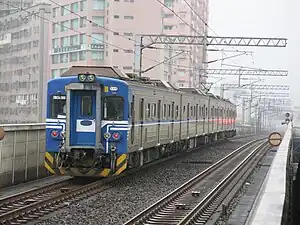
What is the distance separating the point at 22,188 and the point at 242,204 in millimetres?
5109

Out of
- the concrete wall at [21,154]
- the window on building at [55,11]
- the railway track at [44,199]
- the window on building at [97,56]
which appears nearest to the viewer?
the railway track at [44,199]

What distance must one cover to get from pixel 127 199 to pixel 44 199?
1.80 meters

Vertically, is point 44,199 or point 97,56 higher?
point 97,56

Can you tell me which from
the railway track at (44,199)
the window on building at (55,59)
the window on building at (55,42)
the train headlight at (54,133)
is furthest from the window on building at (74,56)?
the train headlight at (54,133)

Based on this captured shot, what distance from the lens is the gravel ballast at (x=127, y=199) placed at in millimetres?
9336

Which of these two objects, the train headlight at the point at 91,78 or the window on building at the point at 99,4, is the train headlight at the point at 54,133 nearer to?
the train headlight at the point at 91,78

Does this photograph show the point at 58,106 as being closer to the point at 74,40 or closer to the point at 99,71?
the point at 99,71

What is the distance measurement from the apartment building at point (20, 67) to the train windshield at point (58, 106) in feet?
26.2

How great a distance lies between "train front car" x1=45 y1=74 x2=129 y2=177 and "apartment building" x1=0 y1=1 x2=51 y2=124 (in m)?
8.22

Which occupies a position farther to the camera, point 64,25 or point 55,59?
point 64,25

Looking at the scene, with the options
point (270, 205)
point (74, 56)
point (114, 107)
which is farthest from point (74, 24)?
Result: point (270, 205)

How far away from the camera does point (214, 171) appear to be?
17.8m

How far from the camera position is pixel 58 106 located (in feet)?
43.5

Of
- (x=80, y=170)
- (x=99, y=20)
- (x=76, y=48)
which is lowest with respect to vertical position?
(x=80, y=170)
